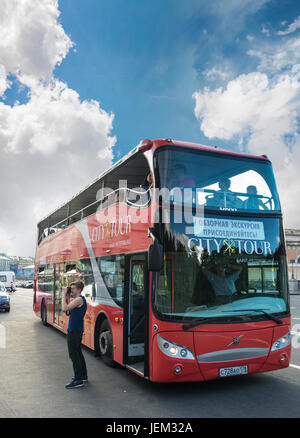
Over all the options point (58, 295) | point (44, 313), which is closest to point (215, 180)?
point (58, 295)

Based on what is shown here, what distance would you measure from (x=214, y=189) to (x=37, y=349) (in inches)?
250

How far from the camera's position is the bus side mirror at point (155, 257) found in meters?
5.35

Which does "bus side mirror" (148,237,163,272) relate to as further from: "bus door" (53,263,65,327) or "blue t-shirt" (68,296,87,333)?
"bus door" (53,263,65,327)

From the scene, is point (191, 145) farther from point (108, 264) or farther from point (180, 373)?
point (180, 373)

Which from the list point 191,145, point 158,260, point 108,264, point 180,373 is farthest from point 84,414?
point 191,145

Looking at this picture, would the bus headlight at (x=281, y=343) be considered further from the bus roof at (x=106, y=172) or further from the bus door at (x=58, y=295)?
the bus door at (x=58, y=295)

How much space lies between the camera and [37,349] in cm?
965

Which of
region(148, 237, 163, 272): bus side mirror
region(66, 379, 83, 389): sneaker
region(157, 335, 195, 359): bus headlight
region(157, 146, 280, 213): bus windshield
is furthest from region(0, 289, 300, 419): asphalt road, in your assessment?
region(157, 146, 280, 213): bus windshield

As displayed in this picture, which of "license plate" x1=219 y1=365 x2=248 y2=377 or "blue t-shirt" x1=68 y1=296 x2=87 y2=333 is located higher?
"blue t-shirt" x1=68 y1=296 x2=87 y2=333

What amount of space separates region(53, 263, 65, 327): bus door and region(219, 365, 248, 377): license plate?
6.86 meters

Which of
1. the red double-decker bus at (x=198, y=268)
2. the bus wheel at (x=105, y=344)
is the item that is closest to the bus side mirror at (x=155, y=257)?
the red double-decker bus at (x=198, y=268)

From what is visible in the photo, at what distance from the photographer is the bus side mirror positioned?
5.35 metres

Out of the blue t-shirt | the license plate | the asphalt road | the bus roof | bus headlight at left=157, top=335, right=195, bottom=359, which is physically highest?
the bus roof

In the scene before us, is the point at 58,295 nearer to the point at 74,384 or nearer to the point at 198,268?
the point at 74,384
